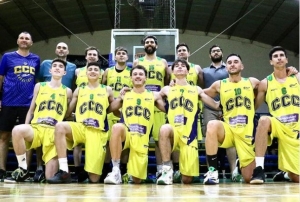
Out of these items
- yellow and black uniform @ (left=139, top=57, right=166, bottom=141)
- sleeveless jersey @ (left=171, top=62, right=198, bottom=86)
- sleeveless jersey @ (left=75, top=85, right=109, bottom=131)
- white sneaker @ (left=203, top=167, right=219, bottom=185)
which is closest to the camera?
white sneaker @ (left=203, top=167, right=219, bottom=185)

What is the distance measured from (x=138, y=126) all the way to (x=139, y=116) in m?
0.12

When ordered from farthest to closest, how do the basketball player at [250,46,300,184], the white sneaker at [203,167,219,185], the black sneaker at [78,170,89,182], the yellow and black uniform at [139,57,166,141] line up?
the yellow and black uniform at [139,57,166,141] → the black sneaker at [78,170,89,182] → the basketball player at [250,46,300,184] → the white sneaker at [203,167,219,185]

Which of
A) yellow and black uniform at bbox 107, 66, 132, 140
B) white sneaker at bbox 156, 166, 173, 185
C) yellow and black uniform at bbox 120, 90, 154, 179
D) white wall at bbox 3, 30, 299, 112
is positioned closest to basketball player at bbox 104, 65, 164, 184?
yellow and black uniform at bbox 120, 90, 154, 179

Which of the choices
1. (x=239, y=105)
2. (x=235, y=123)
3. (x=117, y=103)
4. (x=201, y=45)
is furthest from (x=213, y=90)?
A: (x=201, y=45)

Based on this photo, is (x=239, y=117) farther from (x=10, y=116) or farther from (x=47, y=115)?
(x=10, y=116)

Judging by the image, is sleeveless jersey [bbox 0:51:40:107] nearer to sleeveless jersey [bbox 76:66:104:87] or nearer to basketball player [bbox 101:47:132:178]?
sleeveless jersey [bbox 76:66:104:87]

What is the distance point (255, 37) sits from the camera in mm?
16344

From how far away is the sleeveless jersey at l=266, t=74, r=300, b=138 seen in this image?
3.83 m

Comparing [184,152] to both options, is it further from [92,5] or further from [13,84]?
[92,5]

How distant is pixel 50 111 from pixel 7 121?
63cm

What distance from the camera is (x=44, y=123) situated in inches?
162

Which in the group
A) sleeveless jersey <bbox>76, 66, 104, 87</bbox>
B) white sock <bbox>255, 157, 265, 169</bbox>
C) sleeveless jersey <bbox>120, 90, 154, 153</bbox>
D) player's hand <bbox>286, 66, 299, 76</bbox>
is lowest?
white sock <bbox>255, 157, 265, 169</bbox>

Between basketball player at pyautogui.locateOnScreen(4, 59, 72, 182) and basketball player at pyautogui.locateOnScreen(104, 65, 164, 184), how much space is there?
0.61 m

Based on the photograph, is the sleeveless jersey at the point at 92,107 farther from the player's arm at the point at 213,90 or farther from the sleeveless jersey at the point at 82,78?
the player's arm at the point at 213,90
